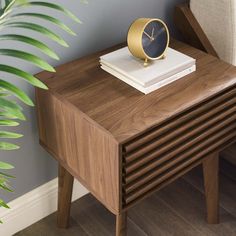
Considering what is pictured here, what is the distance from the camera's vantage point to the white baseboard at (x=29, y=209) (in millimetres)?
1516

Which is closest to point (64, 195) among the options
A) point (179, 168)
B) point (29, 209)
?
point (29, 209)

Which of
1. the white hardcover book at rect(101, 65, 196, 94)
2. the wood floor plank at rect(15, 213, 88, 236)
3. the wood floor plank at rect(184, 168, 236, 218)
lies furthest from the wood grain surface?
the wood floor plank at rect(184, 168, 236, 218)

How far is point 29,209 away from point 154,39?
725 mm

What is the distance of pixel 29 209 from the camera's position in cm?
156

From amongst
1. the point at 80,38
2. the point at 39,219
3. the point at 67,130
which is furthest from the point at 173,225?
the point at 80,38

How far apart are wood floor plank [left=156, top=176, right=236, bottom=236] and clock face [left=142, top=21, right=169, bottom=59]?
631 millimetres

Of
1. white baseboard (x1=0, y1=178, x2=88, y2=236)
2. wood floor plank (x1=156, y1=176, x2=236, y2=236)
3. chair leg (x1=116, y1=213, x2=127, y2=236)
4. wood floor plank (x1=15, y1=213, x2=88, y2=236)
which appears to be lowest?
wood floor plank (x1=156, y1=176, x2=236, y2=236)

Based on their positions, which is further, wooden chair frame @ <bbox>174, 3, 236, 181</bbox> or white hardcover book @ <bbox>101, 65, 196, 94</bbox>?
wooden chair frame @ <bbox>174, 3, 236, 181</bbox>

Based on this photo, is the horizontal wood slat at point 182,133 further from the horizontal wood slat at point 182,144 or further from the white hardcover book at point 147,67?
the white hardcover book at point 147,67

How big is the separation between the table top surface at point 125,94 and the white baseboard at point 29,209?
0.46 m

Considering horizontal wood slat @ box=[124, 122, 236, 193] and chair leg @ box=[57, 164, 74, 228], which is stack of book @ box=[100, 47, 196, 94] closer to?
horizontal wood slat @ box=[124, 122, 236, 193]

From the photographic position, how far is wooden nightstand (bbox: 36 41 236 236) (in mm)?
1107

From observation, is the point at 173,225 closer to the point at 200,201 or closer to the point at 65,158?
the point at 200,201

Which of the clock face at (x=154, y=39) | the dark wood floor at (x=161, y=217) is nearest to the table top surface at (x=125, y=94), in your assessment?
the clock face at (x=154, y=39)
